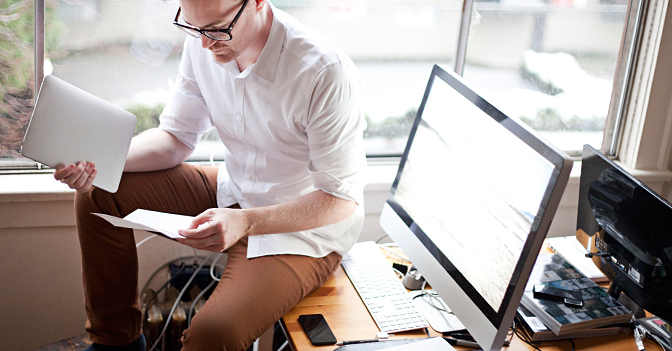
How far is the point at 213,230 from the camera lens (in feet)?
4.14

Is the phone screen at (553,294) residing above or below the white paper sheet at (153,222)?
below

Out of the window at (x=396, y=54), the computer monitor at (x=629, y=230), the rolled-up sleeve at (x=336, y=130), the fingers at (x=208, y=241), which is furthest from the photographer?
the window at (x=396, y=54)

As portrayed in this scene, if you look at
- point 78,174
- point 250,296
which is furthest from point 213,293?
point 78,174

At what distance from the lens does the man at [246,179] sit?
130 cm

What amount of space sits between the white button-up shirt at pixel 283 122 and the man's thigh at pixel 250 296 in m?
0.04

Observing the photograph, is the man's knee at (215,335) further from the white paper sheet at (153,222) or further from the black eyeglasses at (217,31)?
the black eyeglasses at (217,31)

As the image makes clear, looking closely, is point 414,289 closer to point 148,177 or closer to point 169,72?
point 148,177

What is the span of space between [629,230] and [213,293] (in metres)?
0.90

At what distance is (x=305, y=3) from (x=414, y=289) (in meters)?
0.96

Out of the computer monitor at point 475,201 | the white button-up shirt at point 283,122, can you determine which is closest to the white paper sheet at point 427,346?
the computer monitor at point 475,201

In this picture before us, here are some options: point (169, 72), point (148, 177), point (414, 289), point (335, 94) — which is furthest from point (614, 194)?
point (169, 72)

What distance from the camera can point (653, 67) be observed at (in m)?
2.06

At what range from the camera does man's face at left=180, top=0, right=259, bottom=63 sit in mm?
1272

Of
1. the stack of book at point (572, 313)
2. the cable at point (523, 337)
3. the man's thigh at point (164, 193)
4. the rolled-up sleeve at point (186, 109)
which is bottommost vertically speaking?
the cable at point (523, 337)
